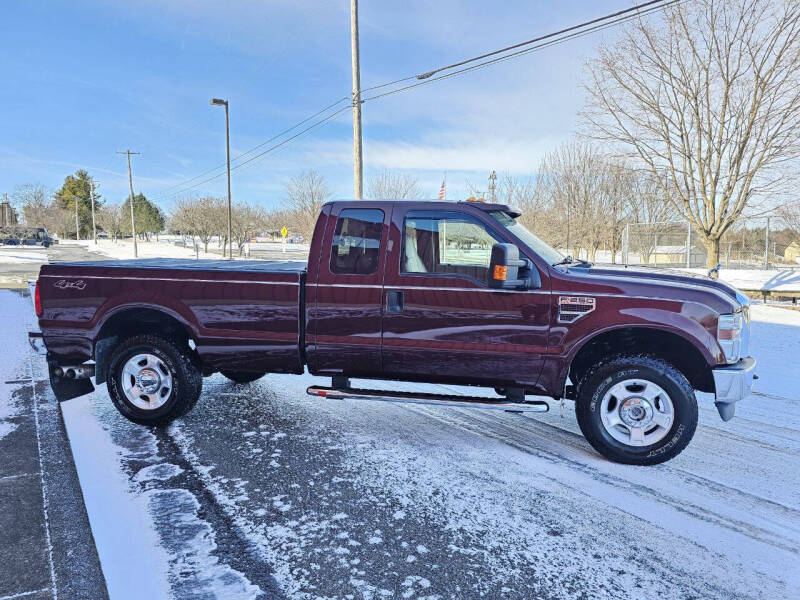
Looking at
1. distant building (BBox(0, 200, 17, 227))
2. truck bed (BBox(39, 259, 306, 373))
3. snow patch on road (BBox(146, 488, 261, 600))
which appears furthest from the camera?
distant building (BBox(0, 200, 17, 227))

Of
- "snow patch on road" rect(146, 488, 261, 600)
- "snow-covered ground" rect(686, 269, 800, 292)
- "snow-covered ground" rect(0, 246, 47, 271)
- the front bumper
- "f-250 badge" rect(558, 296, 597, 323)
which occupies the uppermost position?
"snow-covered ground" rect(0, 246, 47, 271)

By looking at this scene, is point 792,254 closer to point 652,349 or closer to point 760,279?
point 760,279

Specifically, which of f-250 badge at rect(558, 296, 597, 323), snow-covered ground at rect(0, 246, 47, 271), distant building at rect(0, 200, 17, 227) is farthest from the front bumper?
distant building at rect(0, 200, 17, 227)

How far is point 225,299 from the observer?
451 cm

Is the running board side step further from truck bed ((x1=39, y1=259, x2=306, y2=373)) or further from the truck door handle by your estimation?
the truck door handle

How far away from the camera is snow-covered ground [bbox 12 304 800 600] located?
Result: 102 inches

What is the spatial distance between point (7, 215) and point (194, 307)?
122 m

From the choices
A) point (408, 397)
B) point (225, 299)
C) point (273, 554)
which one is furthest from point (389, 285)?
point (273, 554)

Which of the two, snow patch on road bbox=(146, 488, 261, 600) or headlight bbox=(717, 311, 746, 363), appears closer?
snow patch on road bbox=(146, 488, 261, 600)

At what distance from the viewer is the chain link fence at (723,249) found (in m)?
24.7

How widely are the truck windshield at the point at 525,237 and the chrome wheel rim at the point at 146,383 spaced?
3.22m

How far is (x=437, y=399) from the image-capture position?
4191 millimetres

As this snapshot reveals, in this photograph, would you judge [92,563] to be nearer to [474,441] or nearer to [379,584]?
[379,584]

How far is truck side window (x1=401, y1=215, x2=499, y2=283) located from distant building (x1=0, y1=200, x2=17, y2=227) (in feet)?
370
